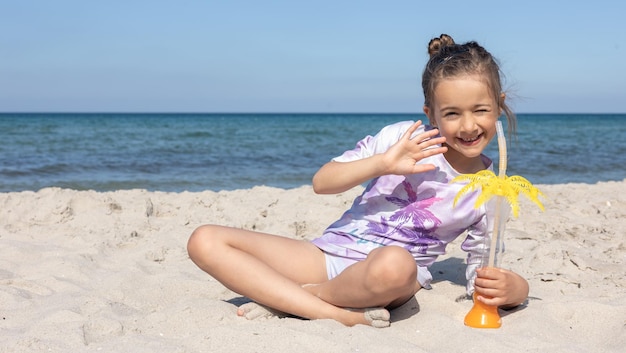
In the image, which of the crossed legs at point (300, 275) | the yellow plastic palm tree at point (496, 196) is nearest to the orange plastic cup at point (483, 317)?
the yellow plastic palm tree at point (496, 196)

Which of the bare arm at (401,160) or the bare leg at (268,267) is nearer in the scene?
the bare arm at (401,160)

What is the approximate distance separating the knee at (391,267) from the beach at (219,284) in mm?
195

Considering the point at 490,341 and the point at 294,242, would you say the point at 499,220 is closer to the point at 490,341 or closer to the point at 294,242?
the point at 490,341

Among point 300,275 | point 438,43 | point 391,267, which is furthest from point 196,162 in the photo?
point 391,267

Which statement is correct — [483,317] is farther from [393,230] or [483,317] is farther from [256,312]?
[256,312]

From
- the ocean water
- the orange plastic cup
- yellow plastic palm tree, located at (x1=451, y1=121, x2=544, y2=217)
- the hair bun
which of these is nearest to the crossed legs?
the orange plastic cup

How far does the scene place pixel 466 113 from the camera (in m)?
2.49

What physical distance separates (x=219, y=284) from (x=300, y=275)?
696mm

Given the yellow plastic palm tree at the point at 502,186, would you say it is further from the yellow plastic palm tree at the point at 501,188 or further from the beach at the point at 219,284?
the beach at the point at 219,284

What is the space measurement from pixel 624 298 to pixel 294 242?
1.48 metres

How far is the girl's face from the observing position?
8.14 feet

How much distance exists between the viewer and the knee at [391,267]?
92.1 inches

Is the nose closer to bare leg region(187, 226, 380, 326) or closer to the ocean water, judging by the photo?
bare leg region(187, 226, 380, 326)

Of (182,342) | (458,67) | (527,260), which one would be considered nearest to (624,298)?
(527,260)
